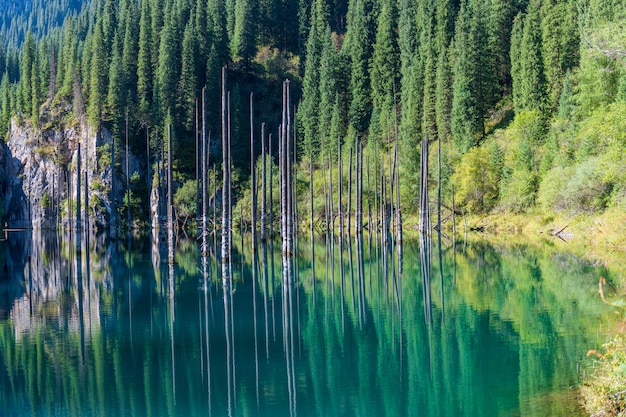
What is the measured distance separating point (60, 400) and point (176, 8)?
115918 millimetres

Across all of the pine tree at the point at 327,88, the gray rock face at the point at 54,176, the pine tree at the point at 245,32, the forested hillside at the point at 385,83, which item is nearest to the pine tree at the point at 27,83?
the forested hillside at the point at 385,83

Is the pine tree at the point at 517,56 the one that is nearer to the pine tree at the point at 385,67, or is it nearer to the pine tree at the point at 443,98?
the pine tree at the point at 443,98

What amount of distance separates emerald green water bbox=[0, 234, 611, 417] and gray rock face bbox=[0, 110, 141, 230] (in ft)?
192

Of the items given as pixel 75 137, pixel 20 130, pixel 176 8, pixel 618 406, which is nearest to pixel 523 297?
pixel 618 406

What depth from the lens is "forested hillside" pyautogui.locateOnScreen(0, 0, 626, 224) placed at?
6338 centimetres

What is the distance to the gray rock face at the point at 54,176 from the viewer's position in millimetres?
91875

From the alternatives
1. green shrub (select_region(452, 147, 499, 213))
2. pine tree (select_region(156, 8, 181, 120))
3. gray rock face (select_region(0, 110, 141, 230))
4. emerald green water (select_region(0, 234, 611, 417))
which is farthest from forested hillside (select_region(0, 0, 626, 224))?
emerald green water (select_region(0, 234, 611, 417))

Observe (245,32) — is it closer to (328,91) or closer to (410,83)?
(328,91)

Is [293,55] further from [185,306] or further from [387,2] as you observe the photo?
[185,306]

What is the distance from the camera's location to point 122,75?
10269 centimetres

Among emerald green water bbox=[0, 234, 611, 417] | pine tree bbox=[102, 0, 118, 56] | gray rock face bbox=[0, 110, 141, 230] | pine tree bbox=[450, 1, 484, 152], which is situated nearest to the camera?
emerald green water bbox=[0, 234, 611, 417]

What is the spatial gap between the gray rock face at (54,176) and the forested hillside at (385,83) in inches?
144

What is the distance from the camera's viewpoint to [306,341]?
19.0 m

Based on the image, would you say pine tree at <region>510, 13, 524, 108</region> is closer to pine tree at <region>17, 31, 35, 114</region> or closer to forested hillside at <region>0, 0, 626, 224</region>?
forested hillside at <region>0, 0, 626, 224</region>
